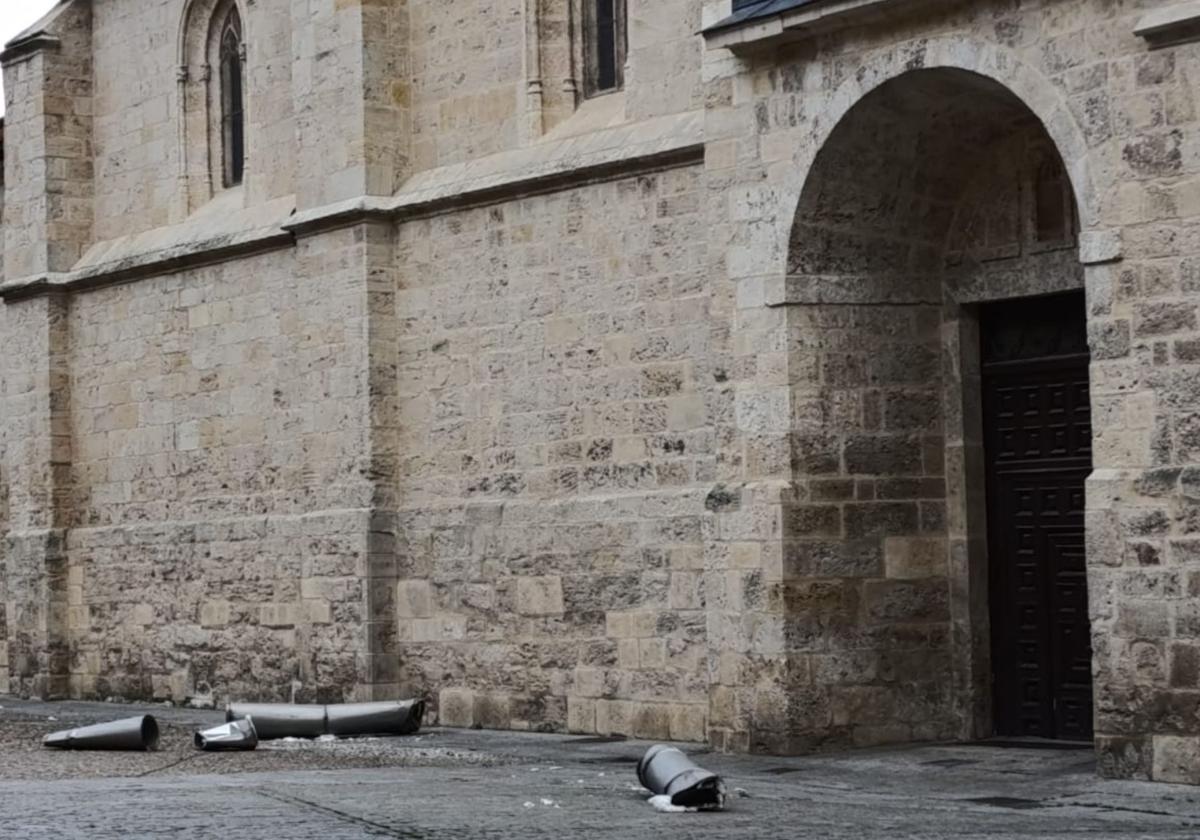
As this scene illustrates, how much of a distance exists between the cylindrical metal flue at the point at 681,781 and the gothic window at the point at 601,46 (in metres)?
7.36

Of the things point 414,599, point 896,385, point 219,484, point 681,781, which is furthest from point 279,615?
point 681,781

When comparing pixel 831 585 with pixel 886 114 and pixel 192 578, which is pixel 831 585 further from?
pixel 192 578

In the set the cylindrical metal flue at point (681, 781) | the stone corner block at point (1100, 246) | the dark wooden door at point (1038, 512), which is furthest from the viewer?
the dark wooden door at point (1038, 512)

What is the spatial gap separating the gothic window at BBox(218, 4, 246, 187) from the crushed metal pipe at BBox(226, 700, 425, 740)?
21.9 ft

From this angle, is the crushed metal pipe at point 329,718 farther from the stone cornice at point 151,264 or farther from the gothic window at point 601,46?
the gothic window at point 601,46

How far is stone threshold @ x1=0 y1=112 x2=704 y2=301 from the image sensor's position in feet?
55.3

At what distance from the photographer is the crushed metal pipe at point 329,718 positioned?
56.5ft

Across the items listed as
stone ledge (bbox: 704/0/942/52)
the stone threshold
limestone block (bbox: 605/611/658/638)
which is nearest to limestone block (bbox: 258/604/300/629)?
the stone threshold

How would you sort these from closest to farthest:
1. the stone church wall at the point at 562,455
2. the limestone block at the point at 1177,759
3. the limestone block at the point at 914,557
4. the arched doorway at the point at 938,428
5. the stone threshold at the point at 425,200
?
1. the limestone block at the point at 1177,759
2. the arched doorway at the point at 938,428
3. the limestone block at the point at 914,557
4. the stone church wall at the point at 562,455
5. the stone threshold at the point at 425,200

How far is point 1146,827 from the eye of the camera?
1077 cm

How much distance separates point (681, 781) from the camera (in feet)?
38.1

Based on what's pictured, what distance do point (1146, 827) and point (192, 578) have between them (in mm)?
12480

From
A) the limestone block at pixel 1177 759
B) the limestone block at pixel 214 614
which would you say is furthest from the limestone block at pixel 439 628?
the limestone block at pixel 1177 759

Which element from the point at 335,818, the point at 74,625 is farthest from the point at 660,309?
the point at 74,625
